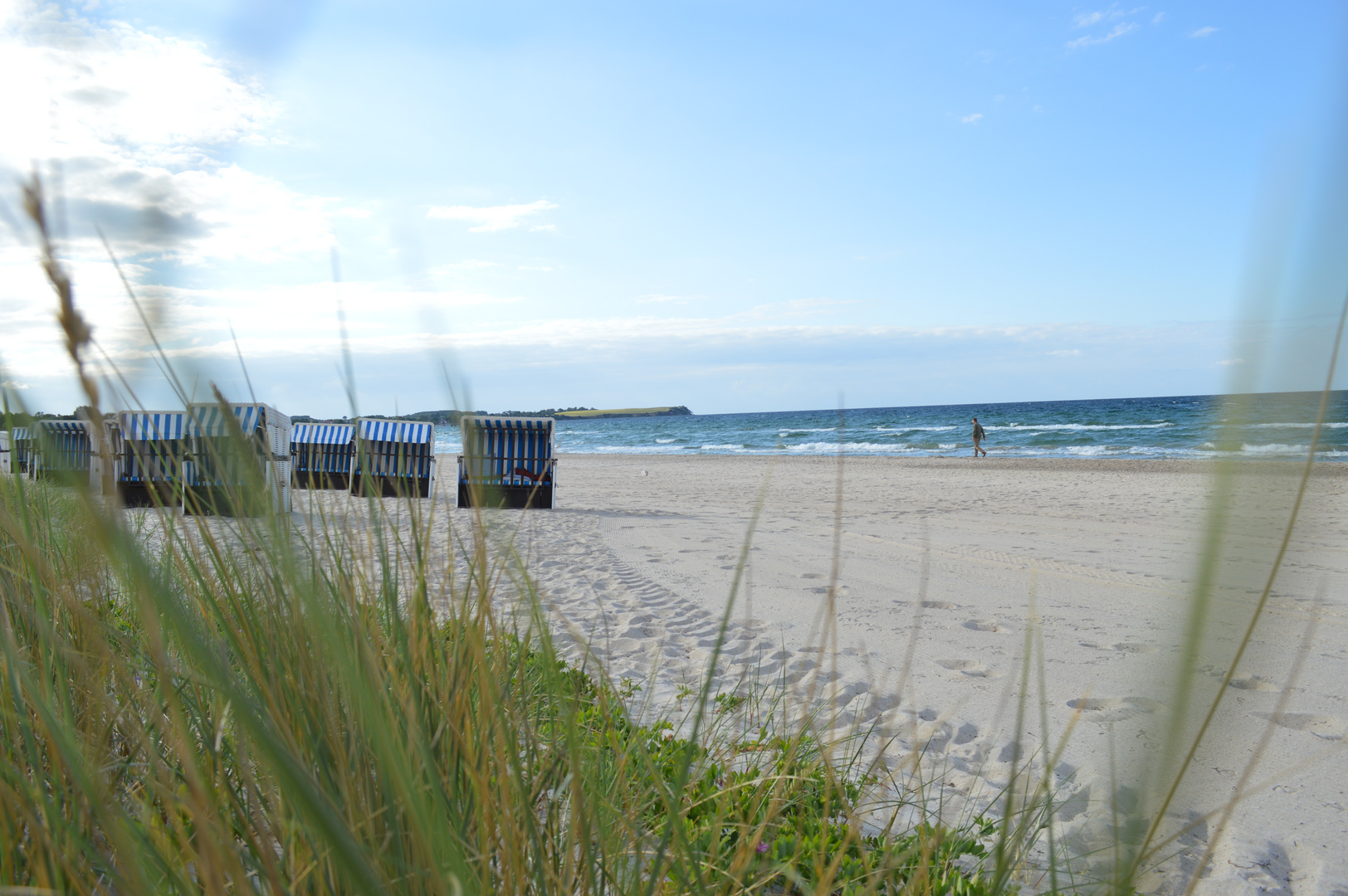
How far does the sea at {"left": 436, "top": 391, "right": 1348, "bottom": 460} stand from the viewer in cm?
40

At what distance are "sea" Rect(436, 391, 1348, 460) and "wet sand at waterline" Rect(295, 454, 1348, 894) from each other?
0.03m

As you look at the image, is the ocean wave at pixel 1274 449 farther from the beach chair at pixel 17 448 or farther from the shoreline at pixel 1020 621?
the beach chair at pixel 17 448

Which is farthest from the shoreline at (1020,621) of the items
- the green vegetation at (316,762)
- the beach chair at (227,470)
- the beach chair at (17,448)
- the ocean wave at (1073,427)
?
the ocean wave at (1073,427)

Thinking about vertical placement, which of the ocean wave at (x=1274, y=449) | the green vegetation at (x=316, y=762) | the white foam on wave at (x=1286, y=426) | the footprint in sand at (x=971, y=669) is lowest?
the footprint in sand at (x=971, y=669)

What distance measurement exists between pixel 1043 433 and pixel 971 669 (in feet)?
99.7

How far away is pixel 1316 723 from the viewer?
276 centimetres

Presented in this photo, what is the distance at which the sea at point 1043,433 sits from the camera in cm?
40

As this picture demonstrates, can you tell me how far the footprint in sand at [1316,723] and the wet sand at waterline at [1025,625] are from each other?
16mm

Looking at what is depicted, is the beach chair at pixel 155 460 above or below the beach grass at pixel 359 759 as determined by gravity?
above

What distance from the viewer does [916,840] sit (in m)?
1.52

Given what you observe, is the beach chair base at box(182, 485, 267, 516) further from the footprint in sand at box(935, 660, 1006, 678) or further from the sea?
the footprint in sand at box(935, 660, 1006, 678)

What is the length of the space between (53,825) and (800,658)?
2760 mm

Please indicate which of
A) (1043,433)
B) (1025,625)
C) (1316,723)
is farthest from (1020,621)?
(1043,433)

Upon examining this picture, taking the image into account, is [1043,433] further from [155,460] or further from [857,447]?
[155,460]
